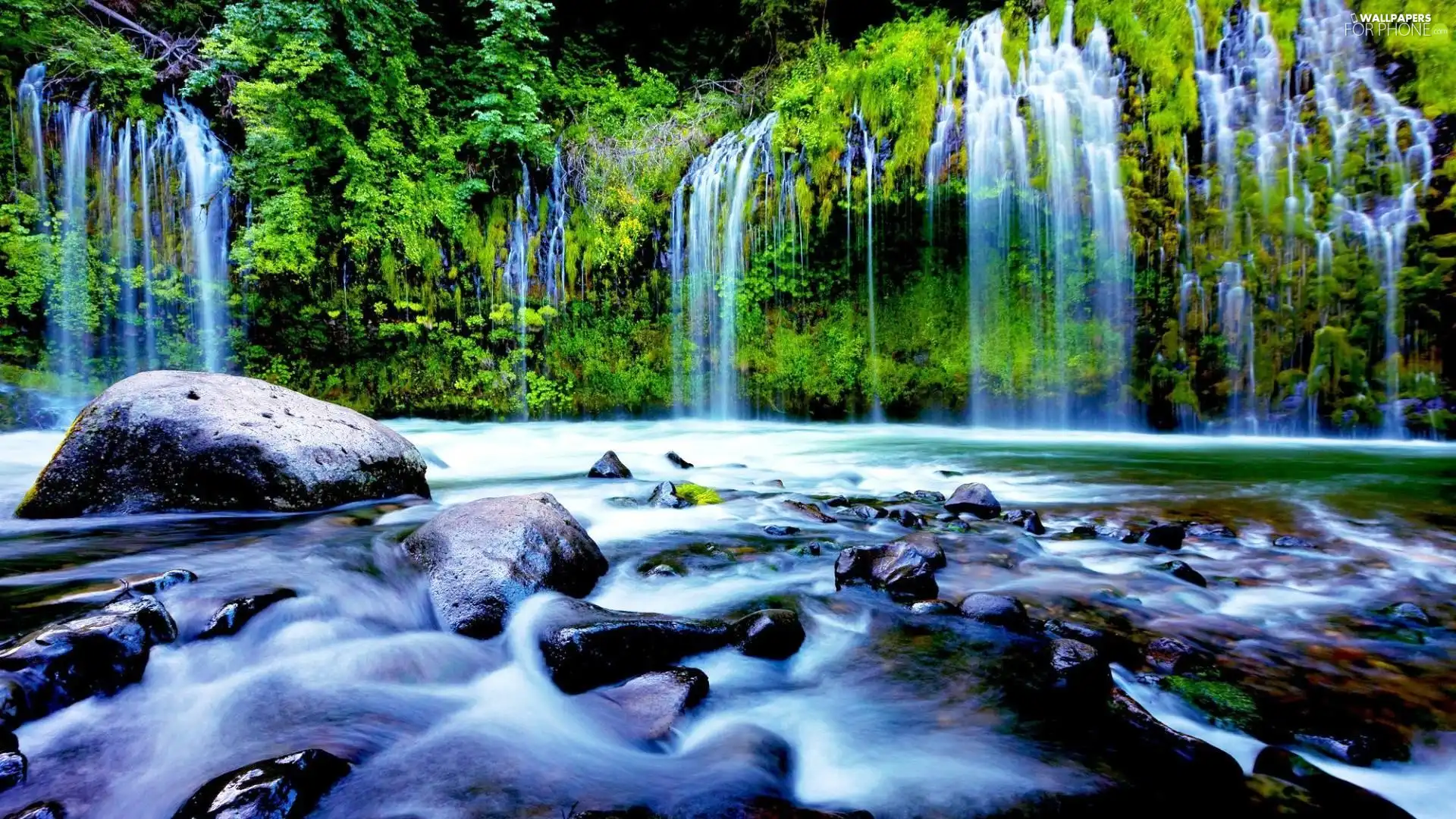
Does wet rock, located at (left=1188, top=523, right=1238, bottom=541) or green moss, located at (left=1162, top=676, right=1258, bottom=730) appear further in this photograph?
wet rock, located at (left=1188, top=523, right=1238, bottom=541)

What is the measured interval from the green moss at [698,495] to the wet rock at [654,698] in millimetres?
3005

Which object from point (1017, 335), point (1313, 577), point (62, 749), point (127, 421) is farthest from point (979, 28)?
point (62, 749)

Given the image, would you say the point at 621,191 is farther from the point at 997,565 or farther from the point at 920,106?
the point at 997,565

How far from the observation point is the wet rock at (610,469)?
693cm

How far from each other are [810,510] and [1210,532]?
2715 millimetres

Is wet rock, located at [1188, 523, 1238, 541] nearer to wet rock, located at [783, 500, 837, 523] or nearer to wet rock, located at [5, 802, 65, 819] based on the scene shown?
wet rock, located at [783, 500, 837, 523]

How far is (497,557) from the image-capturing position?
10.7 ft

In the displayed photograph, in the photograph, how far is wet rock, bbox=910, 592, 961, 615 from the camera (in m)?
3.09

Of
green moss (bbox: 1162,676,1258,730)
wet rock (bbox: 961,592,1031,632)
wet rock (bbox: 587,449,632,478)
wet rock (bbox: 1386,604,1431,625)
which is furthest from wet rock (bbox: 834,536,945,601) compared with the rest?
wet rock (bbox: 587,449,632,478)

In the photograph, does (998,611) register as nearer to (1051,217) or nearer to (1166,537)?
(1166,537)

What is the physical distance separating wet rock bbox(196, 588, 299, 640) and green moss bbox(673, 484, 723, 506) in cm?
310

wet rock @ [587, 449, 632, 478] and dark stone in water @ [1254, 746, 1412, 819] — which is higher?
wet rock @ [587, 449, 632, 478]

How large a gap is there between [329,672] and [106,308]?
13042 mm

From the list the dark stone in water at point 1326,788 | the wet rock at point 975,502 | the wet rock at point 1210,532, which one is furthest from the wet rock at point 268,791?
the wet rock at point 1210,532
